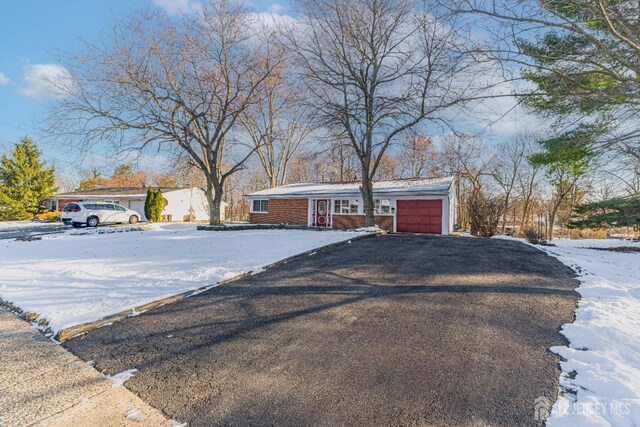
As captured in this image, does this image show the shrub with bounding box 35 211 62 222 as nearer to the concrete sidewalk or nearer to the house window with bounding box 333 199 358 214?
the house window with bounding box 333 199 358 214

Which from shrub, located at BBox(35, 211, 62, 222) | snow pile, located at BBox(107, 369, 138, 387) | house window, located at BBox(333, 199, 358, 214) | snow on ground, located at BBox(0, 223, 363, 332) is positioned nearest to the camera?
snow pile, located at BBox(107, 369, 138, 387)

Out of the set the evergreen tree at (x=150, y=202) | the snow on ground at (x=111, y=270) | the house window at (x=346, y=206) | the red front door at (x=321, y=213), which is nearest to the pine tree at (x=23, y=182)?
the evergreen tree at (x=150, y=202)

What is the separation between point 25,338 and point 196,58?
48.5ft

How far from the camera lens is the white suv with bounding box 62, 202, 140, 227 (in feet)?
60.2

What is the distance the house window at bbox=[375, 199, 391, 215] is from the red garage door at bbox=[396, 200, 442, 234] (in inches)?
24.0

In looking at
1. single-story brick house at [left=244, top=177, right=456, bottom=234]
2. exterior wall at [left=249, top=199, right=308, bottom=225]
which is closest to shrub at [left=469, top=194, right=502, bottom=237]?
single-story brick house at [left=244, top=177, right=456, bottom=234]

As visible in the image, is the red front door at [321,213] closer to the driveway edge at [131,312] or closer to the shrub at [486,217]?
the shrub at [486,217]

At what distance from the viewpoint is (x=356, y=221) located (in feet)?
61.4

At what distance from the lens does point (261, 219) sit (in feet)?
73.4

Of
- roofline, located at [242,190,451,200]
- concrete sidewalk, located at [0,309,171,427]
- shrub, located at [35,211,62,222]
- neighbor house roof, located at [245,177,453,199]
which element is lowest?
concrete sidewalk, located at [0,309,171,427]

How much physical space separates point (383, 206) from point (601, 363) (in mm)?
15397

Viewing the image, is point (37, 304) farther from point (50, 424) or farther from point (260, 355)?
point (260, 355)

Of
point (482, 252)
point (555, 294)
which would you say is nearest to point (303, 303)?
point (555, 294)

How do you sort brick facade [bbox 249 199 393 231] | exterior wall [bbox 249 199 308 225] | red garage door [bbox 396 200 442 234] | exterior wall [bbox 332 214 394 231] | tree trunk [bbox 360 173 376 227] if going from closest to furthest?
tree trunk [bbox 360 173 376 227], red garage door [bbox 396 200 442 234], exterior wall [bbox 332 214 394 231], brick facade [bbox 249 199 393 231], exterior wall [bbox 249 199 308 225]
